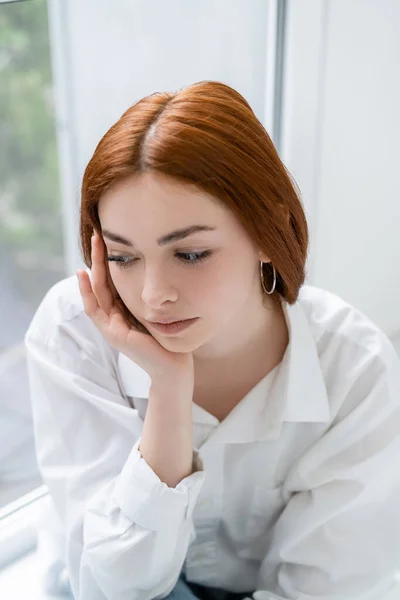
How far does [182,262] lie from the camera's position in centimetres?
78

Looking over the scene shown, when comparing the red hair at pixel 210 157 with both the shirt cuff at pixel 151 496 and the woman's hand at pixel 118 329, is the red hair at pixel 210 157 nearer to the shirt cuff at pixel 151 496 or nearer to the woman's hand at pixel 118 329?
the woman's hand at pixel 118 329

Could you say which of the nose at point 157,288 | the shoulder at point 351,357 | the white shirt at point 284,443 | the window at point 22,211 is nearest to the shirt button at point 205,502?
the white shirt at point 284,443

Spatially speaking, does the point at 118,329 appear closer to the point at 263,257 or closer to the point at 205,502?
the point at 263,257

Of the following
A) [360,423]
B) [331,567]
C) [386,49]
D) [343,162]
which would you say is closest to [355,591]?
[331,567]

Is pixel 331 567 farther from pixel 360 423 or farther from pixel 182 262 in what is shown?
pixel 182 262

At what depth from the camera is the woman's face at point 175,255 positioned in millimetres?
744

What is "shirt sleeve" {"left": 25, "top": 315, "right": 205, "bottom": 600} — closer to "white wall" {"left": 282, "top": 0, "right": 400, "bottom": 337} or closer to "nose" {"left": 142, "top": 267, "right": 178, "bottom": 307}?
"nose" {"left": 142, "top": 267, "right": 178, "bottom": 307}

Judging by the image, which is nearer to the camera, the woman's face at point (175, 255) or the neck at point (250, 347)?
the woman's face at point (175, 255)

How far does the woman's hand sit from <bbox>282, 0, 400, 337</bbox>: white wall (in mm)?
819

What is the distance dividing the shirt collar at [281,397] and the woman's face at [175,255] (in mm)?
153

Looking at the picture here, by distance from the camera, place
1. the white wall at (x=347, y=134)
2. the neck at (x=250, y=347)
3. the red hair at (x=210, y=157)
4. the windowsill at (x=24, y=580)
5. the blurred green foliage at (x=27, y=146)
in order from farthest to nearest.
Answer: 1. the white wall at (x=347, y=134)
2. the blurred green foliage at (x=27, y=146)
3. the windowsill at (x=24, y=580)
4. the neck at (x=250, y=347)
5. the red hair at (x=210, y=157)

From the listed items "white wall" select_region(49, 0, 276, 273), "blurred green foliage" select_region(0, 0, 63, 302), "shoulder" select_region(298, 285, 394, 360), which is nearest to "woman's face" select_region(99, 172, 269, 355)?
"shoulder" select_region(298, 285, 394, 360)

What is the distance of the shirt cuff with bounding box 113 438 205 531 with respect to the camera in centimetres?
86

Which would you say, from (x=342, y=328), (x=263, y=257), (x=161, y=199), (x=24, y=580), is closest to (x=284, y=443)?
(x=342, y=328)
